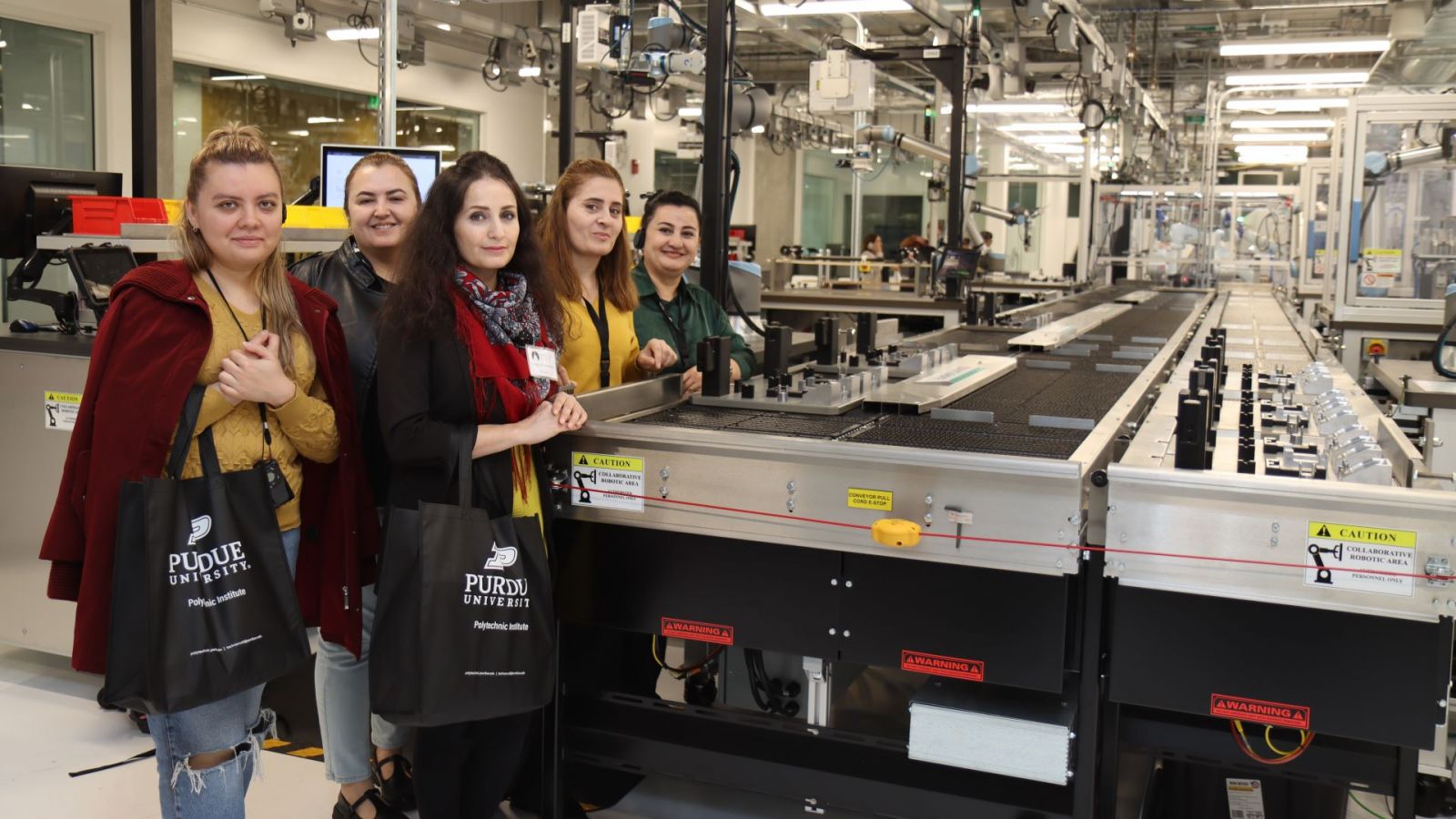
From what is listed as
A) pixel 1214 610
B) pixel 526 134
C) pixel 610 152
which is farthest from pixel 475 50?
pixel 1214 610

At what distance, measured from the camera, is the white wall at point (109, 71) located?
8570mm

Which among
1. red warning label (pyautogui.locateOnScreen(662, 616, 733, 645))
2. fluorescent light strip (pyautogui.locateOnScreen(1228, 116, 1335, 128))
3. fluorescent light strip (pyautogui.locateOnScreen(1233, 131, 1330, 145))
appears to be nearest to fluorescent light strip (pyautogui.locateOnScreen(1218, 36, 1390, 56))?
fluorescent light strip (pyautogui.locateOnScreen(1228, 116, 1335, 128))

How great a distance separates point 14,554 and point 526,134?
35.4 ft

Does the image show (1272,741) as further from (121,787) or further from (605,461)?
(121,787)

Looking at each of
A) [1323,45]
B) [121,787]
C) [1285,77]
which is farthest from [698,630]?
[1285,77]

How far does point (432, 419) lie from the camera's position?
2.14 metres

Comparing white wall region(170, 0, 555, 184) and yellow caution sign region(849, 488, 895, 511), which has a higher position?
white wall region(170, 0, 555, 184)

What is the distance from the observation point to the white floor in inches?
111

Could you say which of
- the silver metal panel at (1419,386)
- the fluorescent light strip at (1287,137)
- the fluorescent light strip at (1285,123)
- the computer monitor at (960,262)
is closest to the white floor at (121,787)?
the silver metal panel at (1419,386)

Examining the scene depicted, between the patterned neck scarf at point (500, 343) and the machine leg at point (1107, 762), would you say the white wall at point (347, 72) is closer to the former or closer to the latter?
the patterned neck scarf at point (500, 343)

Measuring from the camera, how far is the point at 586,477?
2.32 metres

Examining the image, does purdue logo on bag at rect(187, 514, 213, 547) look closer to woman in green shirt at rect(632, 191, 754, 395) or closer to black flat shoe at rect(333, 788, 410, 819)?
black flat shoe at rect(333, 788, 410, 819)

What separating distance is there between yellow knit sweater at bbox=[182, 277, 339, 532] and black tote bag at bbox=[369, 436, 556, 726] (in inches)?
8.0

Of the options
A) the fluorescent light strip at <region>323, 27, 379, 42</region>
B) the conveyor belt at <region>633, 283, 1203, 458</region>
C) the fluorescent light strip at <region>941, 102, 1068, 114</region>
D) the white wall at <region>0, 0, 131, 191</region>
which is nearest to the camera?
the conveyor belt at <region>633, 283, 1203, 458</region>
